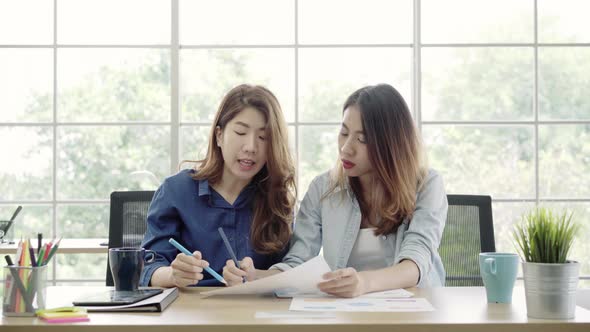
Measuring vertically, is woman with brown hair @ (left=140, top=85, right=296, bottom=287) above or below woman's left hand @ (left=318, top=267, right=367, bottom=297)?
above

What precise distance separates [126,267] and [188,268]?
16 cm

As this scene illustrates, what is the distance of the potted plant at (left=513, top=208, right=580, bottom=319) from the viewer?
4.77 feet

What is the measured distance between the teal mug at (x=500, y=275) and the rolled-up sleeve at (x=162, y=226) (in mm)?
890

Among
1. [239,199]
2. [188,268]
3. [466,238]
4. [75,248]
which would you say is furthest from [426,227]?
[75,248]

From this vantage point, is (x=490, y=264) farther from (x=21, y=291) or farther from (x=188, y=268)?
(x=21, y=291)

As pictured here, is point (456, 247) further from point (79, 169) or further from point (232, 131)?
point (79, 169)

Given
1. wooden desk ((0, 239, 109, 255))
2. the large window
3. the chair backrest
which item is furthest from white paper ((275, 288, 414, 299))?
the large window

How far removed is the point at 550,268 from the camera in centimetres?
146

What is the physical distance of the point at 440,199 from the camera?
2.16 m

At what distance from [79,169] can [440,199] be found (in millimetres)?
4988

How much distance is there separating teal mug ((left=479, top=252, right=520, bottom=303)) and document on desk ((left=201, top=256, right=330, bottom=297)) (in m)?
0.35

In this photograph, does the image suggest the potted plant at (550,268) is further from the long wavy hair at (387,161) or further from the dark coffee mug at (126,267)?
the dark coffee mug at (126,267)

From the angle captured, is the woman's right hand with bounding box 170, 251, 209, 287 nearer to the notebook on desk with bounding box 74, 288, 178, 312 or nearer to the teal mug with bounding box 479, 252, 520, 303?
the notebook on desk with bounding box 74, 288, 178, 312

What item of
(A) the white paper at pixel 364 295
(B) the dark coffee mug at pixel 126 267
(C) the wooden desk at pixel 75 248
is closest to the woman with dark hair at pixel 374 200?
(A) the white paper at pixel 364 295
